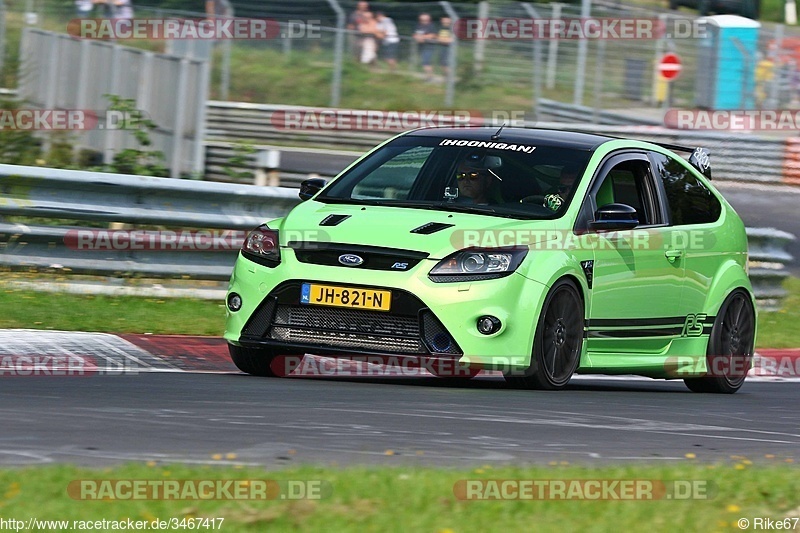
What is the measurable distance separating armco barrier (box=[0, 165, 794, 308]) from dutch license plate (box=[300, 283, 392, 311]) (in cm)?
362

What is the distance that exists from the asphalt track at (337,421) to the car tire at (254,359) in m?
0.08

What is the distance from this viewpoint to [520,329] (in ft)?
26.9

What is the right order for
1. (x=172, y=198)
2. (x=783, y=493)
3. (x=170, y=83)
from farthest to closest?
(x=170, y=83)
(x=172, y=198)
(x=783, y=493)

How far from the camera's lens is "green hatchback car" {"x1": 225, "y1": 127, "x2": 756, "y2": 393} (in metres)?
8.16

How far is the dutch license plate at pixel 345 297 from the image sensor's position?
812 cm

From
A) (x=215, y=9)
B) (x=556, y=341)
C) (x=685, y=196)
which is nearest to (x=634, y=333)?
(x=556, y=341)

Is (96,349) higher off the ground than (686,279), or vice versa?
(686,279)

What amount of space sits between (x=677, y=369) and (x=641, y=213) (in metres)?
1.03

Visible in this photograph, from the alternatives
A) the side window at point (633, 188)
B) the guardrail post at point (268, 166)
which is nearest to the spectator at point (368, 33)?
the guardrail post at point (268, 166)

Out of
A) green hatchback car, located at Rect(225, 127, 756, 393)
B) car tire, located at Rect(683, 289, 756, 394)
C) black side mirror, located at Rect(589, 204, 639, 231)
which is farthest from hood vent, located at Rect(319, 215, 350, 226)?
car tire, located at Rect(683, 289, 756, 394)

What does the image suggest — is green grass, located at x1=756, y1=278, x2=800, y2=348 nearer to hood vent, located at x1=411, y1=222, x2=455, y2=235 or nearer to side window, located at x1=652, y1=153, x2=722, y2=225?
side window, located at x1=652, y1=153, x2=722, y2=225

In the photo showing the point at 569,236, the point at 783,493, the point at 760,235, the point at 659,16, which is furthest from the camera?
the point at 659,16

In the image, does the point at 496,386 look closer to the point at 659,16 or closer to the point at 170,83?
the point at 170,83

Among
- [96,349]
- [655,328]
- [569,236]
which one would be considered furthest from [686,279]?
[96,349]
